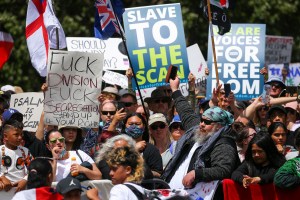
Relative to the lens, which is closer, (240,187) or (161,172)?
(240,187)

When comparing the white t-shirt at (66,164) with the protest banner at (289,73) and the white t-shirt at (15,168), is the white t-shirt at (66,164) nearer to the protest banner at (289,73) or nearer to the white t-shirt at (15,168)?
the white t-shirt at (15,168)

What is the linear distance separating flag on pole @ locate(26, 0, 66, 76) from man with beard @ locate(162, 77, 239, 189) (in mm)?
3791

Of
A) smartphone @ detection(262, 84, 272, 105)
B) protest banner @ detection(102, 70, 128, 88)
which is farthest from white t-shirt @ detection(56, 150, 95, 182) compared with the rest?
protest banner @ detection(102, 70, 128, 88)

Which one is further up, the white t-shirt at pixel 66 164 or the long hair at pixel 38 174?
the long hair at pixel 38 174

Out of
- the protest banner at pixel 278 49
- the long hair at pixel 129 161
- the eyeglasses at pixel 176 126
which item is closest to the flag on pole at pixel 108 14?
the eyeglasses at pixel 176 126

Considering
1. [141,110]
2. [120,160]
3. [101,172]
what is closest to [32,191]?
[120,160]

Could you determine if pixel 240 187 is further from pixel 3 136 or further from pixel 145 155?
pixel 3 136

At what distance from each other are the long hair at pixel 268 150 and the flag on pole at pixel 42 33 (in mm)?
4375

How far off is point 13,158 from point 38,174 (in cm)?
242

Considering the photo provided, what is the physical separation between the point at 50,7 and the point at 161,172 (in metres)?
4.02

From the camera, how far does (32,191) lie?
10195mm

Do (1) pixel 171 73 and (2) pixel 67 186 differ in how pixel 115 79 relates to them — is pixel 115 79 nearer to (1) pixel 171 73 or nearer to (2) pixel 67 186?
(1) pixel 171 73

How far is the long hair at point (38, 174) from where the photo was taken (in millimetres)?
10344

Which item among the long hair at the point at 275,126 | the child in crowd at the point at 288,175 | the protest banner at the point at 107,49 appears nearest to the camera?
the child in crowd at the point at 288,175
